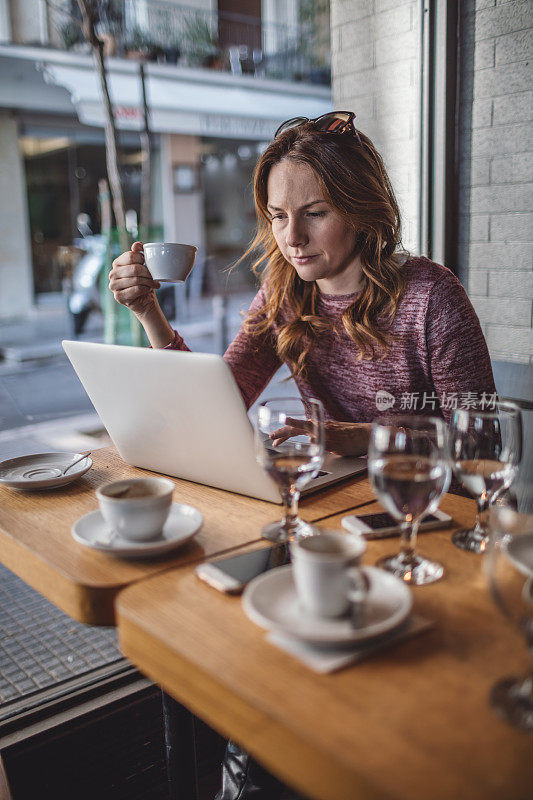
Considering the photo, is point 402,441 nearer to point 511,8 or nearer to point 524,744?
point 524,744

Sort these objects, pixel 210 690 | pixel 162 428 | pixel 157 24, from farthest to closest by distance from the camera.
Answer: pixel 157 24 < pixel 162 428 < pixel 210 690

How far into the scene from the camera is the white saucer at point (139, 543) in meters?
0.86

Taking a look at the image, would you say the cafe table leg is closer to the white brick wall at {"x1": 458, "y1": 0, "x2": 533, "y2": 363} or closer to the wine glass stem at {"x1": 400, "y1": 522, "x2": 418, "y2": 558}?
the wine glass stem at {"x1": 400, "y1": 522, "x2": 418, "y2": 558}

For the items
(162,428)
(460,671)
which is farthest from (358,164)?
(460,671)

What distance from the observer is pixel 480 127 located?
2.18 m

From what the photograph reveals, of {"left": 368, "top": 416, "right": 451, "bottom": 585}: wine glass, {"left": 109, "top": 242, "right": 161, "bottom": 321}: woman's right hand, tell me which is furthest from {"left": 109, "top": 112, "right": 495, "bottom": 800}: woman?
{"left": 368, "top": 416, "right": 451, "bottom": 585}: wine glass

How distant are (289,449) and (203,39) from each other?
840cm

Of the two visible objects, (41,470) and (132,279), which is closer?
(41,470)

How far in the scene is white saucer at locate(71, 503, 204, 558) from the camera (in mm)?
863

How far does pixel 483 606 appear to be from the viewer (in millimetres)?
752

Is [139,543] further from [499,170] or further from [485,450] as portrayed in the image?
[499,170]

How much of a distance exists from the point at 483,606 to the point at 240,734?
0.97 feet

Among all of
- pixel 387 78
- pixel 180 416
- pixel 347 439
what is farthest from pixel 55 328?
pixel 180 416

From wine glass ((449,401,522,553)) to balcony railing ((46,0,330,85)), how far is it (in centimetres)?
705
